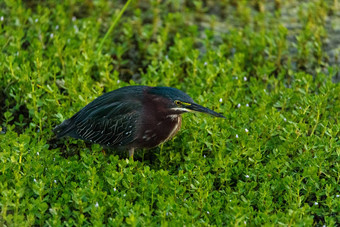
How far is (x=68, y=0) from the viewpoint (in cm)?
1086


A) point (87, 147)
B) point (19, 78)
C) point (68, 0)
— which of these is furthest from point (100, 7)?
point (87, 147)

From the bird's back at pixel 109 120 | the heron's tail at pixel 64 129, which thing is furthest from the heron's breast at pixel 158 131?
the heron's tail at pixel 64 129

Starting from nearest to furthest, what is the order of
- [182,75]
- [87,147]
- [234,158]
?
[234,158] < [87,147] < [182,75]

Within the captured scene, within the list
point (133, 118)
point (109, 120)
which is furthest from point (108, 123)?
point (133, 118)

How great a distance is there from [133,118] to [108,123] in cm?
38

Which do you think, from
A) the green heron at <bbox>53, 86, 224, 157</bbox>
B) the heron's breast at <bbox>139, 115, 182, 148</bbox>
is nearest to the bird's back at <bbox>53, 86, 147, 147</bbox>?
the green heron at <bbox>53, 86, 224, 157</bbox>

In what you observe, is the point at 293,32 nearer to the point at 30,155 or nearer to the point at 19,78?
the point at 19,78

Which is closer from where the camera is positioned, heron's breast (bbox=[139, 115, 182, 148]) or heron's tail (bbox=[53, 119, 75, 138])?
heron's breast (bbox=[139, 115, 182, 148])

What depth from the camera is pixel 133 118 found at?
6969 millimetres

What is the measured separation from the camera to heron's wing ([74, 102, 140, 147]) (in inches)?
275

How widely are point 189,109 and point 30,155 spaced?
185cm

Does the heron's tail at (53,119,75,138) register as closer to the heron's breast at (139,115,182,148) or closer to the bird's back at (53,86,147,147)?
the bird's back at (53,86,147,147)

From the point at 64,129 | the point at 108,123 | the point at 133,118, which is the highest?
the point at 133,118

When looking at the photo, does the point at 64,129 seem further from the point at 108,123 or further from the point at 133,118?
the point at 133,118
